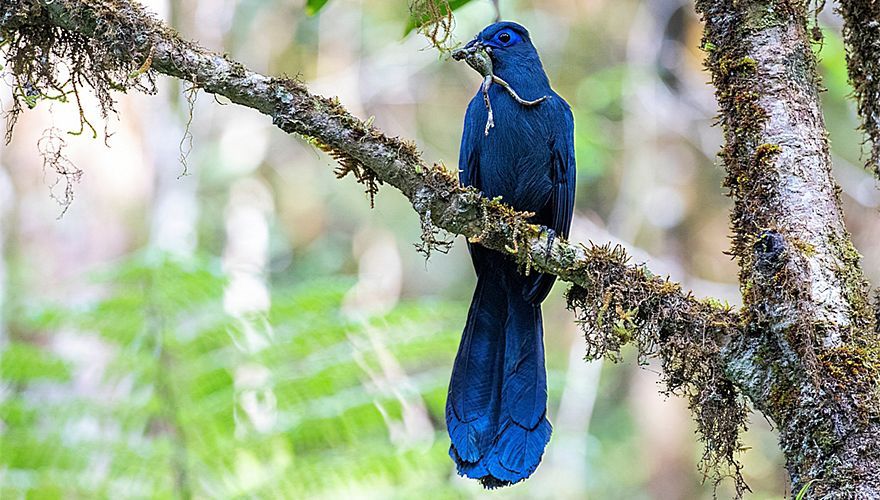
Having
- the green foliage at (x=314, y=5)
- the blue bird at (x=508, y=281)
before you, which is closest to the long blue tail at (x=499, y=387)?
the blue bird at (x=508, y=281)

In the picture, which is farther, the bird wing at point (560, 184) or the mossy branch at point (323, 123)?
the bird wing at point (560, 184)

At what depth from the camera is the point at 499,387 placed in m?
2.35

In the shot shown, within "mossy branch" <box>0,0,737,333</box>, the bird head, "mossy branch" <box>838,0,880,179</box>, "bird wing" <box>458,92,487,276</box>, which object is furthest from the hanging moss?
the bird head

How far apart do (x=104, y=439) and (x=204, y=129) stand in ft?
20.3

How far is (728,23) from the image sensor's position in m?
2.00

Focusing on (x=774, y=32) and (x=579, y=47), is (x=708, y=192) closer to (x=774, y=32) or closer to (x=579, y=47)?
(x=579, y=47)

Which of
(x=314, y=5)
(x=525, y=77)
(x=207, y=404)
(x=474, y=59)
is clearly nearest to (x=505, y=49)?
(x=525, y=77)

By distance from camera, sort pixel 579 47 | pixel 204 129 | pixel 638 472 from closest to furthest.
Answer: pixel 638 472 → pixel 579 47 → pixel 204 129

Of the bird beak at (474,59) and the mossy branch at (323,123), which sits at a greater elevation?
the bird beak at (474,59)

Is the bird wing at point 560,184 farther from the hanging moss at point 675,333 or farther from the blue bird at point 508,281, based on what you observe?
the hanging moss at point 675,333

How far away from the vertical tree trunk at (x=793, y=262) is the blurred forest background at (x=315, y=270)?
210 millimetres

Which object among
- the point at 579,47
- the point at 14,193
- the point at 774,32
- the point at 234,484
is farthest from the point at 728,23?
the point at 579,47

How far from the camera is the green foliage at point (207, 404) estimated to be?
3328 millimetres

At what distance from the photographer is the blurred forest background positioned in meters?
3.41
